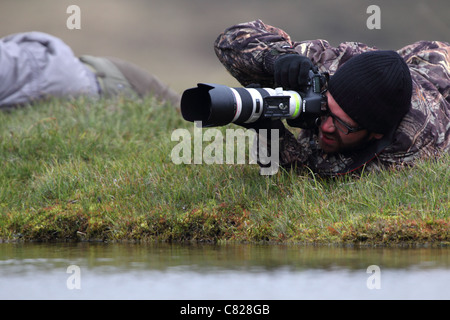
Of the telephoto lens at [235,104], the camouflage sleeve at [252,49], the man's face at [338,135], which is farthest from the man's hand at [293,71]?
the camouflage sleeve at [252,49]

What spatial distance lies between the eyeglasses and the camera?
7 cm

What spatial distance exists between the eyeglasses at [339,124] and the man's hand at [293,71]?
27 cm

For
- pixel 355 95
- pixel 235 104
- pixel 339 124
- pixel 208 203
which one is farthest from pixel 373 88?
pixel 208 203

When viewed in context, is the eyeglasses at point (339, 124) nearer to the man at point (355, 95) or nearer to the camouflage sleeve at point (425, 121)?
the man at point (355, 95)

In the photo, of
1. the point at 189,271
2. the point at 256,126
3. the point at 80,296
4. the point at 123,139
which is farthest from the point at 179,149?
the point at 80,296

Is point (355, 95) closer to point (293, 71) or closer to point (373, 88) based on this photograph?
point (373, 88)

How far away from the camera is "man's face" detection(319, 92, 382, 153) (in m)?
4.66

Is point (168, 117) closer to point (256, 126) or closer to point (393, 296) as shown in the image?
point (256, 126)

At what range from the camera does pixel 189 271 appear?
3.14 m

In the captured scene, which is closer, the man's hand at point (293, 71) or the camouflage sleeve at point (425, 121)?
the man's hand at point (293, 71)

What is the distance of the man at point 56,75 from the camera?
897cm

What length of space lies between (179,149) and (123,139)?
112 cm

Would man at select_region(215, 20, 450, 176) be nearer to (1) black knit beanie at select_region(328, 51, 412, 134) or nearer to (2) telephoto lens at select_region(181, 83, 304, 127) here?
(1) black knit beanie at select_region(328, 51, 412, 134)

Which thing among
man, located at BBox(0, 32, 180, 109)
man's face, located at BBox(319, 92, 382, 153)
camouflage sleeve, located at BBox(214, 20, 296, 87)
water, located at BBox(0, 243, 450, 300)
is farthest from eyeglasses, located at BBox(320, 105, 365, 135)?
man, located at BBox(0, 32, 180, 109)
